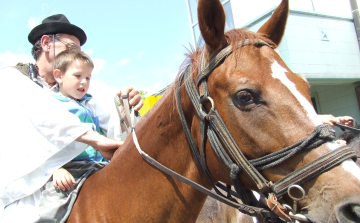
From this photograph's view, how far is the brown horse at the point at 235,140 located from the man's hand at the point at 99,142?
116 millimetres

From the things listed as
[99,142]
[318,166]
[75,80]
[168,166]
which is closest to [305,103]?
[318,166]

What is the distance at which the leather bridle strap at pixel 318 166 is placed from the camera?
1.31 meters

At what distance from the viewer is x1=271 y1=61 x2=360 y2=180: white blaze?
1.32m

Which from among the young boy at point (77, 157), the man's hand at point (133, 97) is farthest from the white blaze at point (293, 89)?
the young boy at point (77, 157)

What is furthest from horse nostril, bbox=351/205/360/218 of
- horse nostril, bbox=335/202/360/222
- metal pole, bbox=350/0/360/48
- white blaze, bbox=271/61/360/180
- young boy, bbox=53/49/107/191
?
metal pole, bbox=350/0/360/48

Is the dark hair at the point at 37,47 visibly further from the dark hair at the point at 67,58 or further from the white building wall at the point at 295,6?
the white building wall at the point at 295,6

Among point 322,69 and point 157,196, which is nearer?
point 157,196

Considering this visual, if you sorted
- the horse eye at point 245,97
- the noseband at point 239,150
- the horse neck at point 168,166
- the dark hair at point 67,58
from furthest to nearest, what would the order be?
the dark hair at point 67,58 → the horse neck at point 168,166 → the horse eye at point 245,97 → the noseband at point 239,150

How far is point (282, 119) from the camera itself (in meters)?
1.42

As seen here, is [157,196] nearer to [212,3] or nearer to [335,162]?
[335,162]

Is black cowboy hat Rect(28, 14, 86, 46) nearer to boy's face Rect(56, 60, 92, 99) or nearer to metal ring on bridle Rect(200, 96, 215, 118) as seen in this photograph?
boy's face Rect(56, 60, 92, 99)

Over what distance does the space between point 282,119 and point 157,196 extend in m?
1.00

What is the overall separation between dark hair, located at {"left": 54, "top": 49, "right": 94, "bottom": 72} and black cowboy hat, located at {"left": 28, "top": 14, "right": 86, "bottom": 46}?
38cm

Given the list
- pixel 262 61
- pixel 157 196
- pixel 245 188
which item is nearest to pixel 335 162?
pixel 245 188
